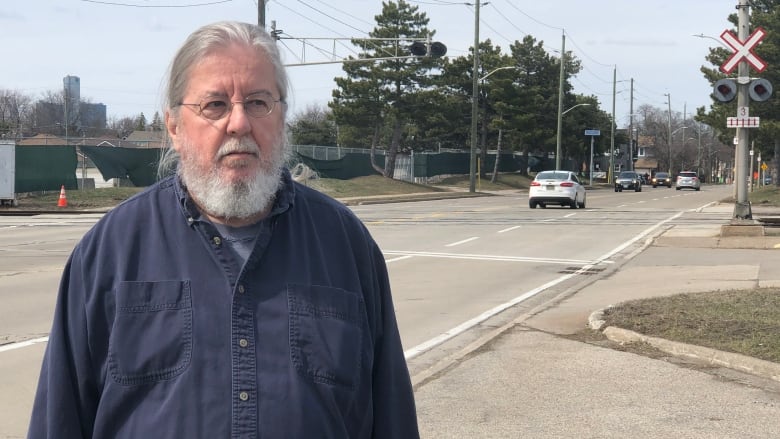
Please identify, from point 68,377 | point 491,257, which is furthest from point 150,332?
point 491,257

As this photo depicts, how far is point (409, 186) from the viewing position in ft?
178

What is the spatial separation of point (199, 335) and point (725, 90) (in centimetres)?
Result: 1780

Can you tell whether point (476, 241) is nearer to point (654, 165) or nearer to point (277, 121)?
point (277, 121)

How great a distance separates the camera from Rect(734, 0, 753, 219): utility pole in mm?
18625

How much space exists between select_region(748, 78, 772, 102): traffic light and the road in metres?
3.87

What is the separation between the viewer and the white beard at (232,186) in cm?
241

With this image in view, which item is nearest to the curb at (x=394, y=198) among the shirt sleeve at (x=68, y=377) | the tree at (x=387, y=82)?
the tree at (x=387, y=82)

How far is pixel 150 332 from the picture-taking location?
7.47 feet

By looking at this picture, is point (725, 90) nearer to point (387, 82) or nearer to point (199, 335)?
point (199, 335)

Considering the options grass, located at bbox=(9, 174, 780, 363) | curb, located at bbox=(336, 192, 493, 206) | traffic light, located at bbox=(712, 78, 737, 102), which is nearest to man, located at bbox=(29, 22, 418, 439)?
grass, located at bbox=(9, 174, 780, 363)

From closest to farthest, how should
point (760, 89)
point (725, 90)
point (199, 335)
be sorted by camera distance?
point (199, 335), point (760, 89), point (725, 90)

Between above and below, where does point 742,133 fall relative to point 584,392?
above

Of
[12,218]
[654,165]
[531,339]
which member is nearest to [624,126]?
[654,165]

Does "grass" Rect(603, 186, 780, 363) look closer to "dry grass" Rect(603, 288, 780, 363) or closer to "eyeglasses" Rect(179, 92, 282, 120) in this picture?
"dry grass" Rect(603, 288, 780, 363)
